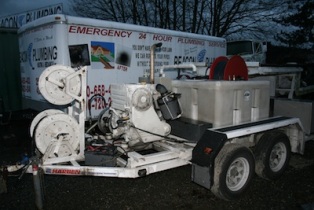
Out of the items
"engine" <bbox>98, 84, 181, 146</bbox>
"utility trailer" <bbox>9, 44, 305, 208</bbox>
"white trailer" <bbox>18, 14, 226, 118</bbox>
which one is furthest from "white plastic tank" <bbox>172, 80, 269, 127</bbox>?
"white trailer" <bbox>18, 14, 226, 118</bbox>

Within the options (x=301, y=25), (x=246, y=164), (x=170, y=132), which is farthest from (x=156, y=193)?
(x=301, y=25)

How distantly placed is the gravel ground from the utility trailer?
282 mm

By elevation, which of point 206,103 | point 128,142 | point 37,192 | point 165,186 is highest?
point 206,103

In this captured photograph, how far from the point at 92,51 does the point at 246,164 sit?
4.59 m

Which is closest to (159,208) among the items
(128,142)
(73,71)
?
(128,142)

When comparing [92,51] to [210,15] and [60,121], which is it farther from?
[210,15]

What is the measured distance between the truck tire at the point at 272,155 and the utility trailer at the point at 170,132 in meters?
0.02

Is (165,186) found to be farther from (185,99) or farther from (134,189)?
(185,99)

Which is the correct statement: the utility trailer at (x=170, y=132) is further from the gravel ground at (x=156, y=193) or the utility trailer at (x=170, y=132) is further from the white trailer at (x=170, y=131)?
the gravel ground at (x=156, y=193)

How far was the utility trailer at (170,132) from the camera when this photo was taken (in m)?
3.74

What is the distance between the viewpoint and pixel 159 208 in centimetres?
391

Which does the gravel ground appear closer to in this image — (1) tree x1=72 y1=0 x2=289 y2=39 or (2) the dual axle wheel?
(2) the dual axle wheel

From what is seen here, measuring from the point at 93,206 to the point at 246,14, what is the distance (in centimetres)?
2206

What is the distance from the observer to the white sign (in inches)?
640
